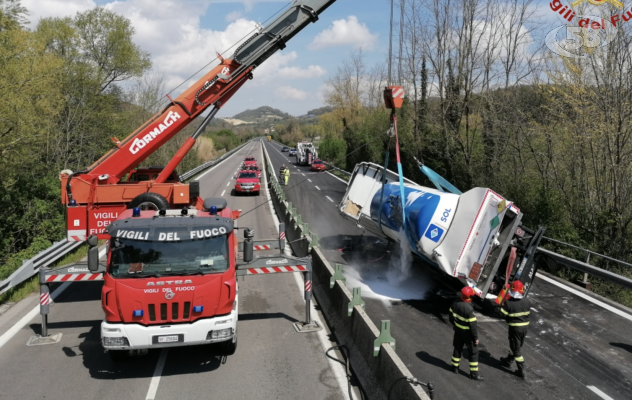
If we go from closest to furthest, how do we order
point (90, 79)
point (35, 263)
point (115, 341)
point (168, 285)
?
point (115, 341), point (168, 285), point (35, 263), point (90, 79)

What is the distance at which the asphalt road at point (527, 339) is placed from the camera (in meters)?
7.27

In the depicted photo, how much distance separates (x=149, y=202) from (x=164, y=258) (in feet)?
13.7

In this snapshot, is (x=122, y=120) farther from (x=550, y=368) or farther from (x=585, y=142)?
(x=550, y=368)

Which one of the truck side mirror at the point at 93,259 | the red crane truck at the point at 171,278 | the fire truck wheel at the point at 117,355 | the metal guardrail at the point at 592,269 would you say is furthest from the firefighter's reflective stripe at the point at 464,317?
the truck side mirror at the point at 93,259

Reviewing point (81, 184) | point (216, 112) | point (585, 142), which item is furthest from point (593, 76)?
point (81, 184)

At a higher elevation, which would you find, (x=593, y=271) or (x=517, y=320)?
(x=517, y=320)

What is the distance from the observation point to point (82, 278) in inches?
346

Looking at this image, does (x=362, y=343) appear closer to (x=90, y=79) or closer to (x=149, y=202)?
(x=149, y=202)

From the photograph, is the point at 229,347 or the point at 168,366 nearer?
the point at 168,366

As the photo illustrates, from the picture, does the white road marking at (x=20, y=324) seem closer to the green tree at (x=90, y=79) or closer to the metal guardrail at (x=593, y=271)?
the metal guardrail at (x=593, y=271)

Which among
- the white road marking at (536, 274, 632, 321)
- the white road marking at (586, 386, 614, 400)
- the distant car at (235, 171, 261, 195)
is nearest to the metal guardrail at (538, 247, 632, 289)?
the white road marking at (536, 274, 632, 321)

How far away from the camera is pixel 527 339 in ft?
29.8

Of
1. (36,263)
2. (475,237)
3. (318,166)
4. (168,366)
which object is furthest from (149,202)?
(318,166)

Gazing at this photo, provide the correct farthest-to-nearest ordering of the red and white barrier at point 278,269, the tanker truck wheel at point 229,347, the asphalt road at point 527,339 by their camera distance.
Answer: the red and white barrier at point 278,269
the tanker truck wheel at point 229,347
the asphalt road at point 527,339
